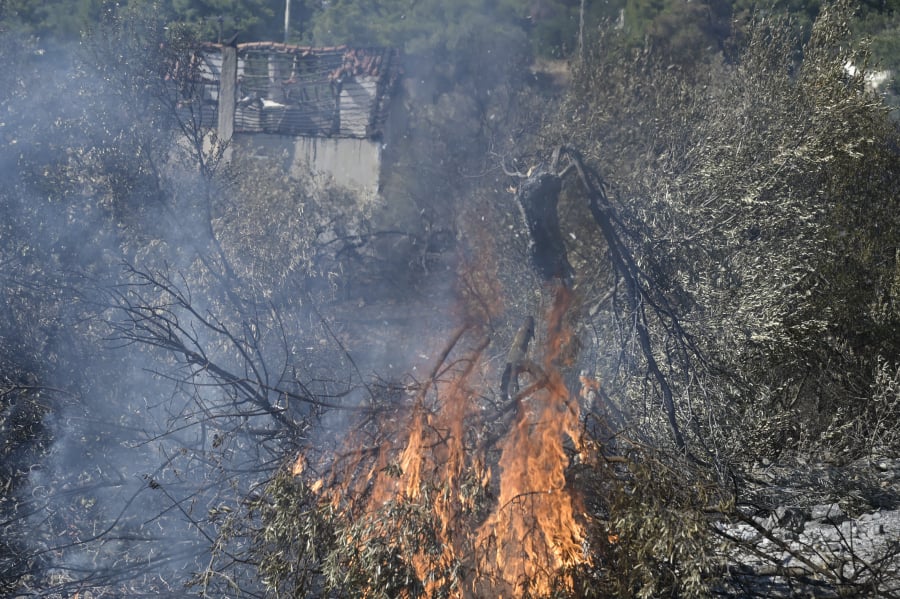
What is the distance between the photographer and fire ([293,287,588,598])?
24.8 ft

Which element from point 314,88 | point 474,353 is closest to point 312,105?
point 314,88

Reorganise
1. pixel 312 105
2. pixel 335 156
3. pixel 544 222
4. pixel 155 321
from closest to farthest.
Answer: pixel 155 321
pixel 544 222
pixel 335 156
pixel 312 105

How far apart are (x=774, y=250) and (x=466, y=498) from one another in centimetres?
751

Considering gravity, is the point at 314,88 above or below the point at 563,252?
below

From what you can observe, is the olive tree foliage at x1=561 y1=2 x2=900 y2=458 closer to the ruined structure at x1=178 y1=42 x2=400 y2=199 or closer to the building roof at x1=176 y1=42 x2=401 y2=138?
the ruined structure at x1=178 y1=42 x2=400 y2=199

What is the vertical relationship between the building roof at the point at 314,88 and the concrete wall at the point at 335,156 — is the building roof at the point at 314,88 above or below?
above

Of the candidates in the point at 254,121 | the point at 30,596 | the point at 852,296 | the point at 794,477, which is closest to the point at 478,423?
the point at 794,477

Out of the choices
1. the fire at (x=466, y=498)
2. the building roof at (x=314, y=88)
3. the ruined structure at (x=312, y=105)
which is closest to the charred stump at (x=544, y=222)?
the fire at (x=466, y=498)

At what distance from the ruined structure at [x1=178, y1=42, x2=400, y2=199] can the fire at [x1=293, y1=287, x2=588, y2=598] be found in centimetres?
2001

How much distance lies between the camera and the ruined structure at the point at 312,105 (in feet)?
92.1

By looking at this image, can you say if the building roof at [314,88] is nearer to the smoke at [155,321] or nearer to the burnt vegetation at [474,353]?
the smoke at [155,321]

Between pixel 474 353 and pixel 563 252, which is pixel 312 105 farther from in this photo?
pixel 474 353

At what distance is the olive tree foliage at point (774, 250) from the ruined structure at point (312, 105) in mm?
14347

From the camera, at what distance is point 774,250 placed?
41.7 ft
